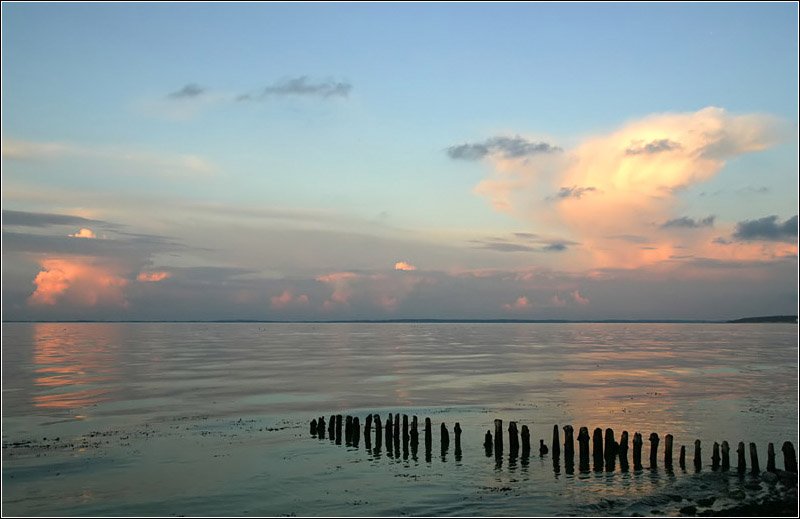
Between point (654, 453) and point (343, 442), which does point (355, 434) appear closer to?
point (343, 442)

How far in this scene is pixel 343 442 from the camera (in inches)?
1236

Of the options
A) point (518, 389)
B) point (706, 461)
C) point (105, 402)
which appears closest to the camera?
point (706, 461)

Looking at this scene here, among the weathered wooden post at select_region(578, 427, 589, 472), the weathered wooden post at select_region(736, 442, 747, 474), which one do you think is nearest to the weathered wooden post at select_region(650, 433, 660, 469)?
the weathered wooden post at select_region(578, 427, 589, 472)

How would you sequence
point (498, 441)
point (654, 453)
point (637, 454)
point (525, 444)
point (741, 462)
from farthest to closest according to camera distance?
point (498, 441) < point (525, 444) < point (654, 453) < point (637, 454) < point (741, 462)

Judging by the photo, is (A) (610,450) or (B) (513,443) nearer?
(A) (610,450)

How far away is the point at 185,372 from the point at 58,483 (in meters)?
46.4

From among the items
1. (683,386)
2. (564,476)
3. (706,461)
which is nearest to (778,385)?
(683,386)

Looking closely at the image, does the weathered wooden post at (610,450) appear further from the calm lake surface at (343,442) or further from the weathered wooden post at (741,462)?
the weathered wooden post at (741,462)

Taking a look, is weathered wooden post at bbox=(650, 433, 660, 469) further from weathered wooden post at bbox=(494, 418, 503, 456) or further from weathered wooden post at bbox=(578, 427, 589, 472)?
weathered wooden post at bbox=(494, 418, 503, 456)

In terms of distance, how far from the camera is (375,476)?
25016mm

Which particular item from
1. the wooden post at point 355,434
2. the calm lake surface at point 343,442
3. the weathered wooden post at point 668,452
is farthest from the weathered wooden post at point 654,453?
the wooden post at point 355,434

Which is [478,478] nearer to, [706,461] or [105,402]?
[706,461]

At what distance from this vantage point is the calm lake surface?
21.9 metres

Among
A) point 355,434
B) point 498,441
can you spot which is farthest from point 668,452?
point 355,434
